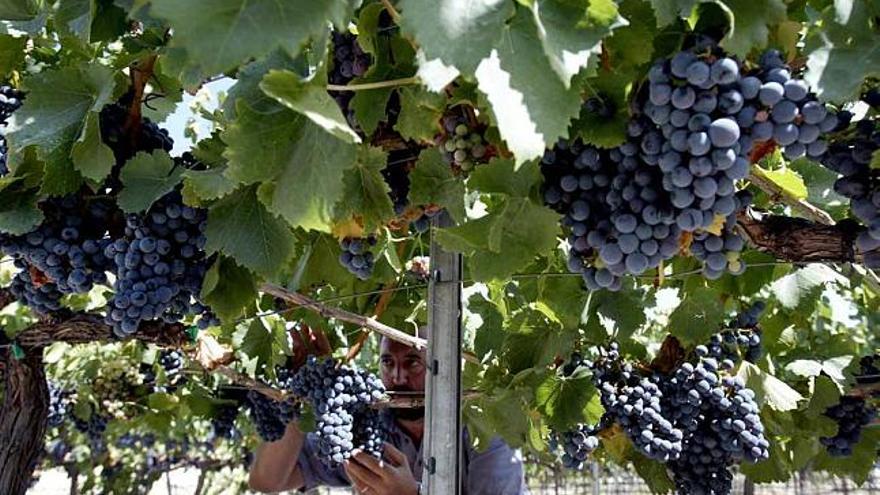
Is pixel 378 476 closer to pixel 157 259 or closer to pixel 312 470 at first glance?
pixel 312 470

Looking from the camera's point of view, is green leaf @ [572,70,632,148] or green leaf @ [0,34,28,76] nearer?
green leaf @ [572,70,632,148]

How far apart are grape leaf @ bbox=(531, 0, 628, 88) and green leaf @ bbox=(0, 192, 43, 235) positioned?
1.21 meters

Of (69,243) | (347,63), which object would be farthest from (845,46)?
(69,243)

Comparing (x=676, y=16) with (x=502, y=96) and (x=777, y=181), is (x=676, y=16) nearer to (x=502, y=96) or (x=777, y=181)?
(x=502, y=96)

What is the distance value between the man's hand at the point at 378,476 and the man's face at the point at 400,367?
1.37 feet

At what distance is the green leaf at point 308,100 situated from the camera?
1065 mm

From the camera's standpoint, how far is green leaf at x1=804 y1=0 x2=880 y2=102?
3.71ft

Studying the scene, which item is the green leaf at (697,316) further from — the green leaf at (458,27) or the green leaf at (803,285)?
the green leaf at (458,27)

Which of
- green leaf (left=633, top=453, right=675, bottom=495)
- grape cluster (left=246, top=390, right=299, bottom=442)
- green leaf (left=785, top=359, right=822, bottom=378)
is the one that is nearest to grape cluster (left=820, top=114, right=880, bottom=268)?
green leaf (left=785, top=359, right=822, bottom=378)

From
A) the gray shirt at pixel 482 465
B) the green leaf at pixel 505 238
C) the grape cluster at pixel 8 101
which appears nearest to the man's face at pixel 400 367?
Result: the gray shirt at pixel 482 465

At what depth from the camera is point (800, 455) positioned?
11.5 feet

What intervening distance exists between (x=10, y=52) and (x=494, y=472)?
2.62 metres

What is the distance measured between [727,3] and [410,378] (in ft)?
9.54

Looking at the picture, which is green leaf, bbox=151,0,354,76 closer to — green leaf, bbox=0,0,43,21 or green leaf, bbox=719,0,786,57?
green leaf, bbox=719,0,786,57
